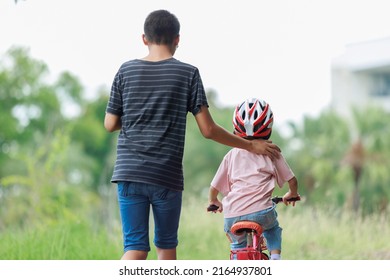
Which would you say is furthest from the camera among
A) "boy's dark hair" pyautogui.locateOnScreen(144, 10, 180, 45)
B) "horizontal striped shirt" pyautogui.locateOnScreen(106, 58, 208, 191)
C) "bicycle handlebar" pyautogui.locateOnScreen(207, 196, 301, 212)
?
"bicycle handlebar" pyautogui.locateOnScreen(207, 196, 301, 212)

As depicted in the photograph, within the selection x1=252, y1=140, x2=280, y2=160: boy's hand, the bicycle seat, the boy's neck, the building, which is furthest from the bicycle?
the building

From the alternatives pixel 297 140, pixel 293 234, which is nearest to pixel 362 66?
pixel 297 140

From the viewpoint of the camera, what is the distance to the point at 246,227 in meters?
3.64

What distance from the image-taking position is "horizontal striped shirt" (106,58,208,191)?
142 inches

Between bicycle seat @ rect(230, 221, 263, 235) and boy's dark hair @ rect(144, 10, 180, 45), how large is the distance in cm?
90

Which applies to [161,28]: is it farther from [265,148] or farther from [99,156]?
[99,156]

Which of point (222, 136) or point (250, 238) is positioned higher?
point (222, 136)

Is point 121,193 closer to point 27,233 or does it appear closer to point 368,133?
point 27,233

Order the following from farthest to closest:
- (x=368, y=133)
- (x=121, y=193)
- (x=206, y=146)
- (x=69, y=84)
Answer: (x=69, y=84) → (x=206, y=146) → (x=368, y=133) → (x=121, y=193)

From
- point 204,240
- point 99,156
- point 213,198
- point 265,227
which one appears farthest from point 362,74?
point 265,227

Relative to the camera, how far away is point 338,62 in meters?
34.3

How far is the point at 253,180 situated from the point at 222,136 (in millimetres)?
278

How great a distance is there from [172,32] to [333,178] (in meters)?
23.2

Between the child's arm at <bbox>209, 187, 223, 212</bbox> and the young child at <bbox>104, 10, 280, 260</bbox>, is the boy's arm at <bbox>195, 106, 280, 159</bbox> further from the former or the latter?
the child's arm at <bbox>209, 187, 223, 212</bbox>
